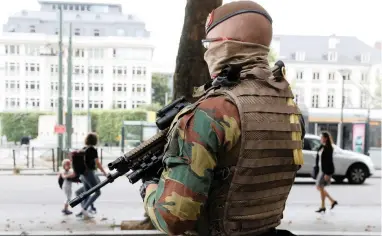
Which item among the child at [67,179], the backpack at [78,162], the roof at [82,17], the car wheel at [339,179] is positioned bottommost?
the car wheel at [339,179]

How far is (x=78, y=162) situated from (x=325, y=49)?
2382 cm

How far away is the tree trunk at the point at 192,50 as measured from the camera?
636 cm

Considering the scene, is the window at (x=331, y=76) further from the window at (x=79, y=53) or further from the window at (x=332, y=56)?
the window at (x=79, y=53)

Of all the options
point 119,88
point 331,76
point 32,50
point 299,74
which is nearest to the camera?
point 32,50

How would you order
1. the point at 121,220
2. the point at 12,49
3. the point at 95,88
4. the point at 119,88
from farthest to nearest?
the point at 95,88 → the point at 119,88 → the point at 12,49 → the point at 121,220

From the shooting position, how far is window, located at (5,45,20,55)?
15527 mm

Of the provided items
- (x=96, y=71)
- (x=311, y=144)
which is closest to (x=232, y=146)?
(x=311, y=144)

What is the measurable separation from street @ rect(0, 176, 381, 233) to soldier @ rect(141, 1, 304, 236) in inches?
199

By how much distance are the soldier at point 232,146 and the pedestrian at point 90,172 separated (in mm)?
7164

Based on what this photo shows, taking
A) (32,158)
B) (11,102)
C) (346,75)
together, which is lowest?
(32,158)

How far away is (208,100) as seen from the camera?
1.45 meters

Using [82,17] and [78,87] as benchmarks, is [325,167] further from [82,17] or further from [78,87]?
[82,17]

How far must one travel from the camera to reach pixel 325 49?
29766 mm

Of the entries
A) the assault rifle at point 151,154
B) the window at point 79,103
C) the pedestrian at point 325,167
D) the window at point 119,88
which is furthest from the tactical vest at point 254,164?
the window at point 79,103
